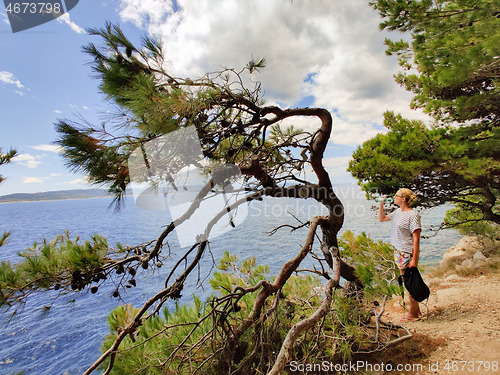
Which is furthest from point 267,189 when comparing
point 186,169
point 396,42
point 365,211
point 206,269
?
point 365,211

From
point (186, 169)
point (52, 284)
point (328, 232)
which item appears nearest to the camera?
point (52, 284)

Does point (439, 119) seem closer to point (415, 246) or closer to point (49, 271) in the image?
point (415, 246)

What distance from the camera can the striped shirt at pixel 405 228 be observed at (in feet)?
8.12

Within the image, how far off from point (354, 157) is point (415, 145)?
110cm

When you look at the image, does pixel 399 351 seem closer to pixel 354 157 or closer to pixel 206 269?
pixel 354 157

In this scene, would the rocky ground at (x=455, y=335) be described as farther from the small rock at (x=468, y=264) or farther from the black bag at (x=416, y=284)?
the small rock at (x=468, y=264)

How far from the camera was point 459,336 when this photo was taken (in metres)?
2.52

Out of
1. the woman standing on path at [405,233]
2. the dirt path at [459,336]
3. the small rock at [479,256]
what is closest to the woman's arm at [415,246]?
the woman standing on path at [405,233]

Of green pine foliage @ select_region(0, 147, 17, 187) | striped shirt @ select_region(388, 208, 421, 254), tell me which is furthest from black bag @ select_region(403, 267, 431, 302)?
green pine foliage @ select_region(0, 147, 17, 187)

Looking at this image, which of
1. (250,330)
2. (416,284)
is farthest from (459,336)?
(250,330)

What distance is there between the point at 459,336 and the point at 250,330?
222cm

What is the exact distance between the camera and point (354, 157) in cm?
526

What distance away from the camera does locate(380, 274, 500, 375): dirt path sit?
2.09 meters

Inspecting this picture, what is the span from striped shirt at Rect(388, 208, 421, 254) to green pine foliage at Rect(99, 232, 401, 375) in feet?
0.49
